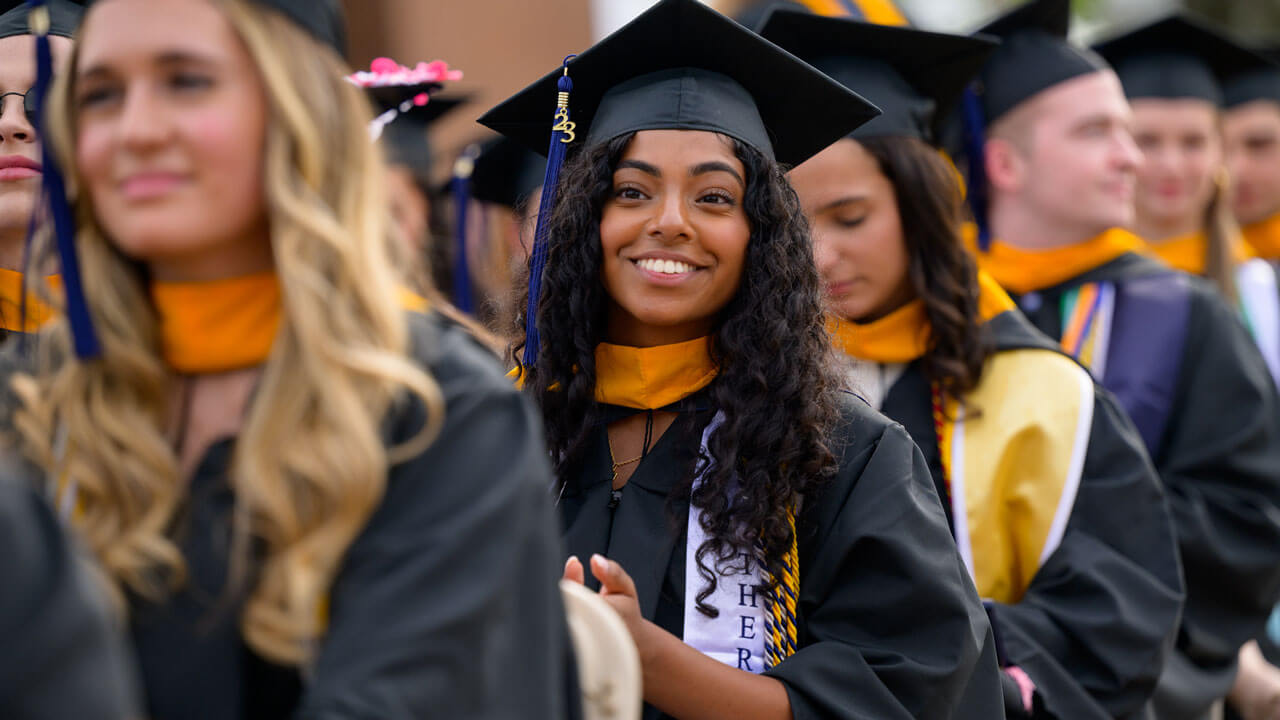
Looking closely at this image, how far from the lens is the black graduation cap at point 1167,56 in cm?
563

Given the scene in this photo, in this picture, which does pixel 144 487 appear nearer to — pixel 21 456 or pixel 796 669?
pixel 21 456

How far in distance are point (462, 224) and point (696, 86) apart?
2.89 meters

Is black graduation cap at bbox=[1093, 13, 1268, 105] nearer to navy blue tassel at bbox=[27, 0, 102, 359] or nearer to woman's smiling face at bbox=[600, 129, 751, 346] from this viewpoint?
woman's smiling face at bbox=[600, 129, 751, 346]

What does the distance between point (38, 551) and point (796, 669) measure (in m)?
1.45

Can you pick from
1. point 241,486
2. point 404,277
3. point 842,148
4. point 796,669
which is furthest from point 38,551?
point 842,148

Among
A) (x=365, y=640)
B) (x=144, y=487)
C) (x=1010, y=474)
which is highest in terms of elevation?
(x=144, y=487)

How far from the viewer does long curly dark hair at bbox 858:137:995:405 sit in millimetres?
3584

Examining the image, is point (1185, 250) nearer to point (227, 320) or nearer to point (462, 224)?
point (462, 224)

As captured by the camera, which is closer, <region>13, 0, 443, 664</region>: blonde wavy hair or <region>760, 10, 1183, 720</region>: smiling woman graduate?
<region>13, 0, 443, 664</region>: blonde wavy hair

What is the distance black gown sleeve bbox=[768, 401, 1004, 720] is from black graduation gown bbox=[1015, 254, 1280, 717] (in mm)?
1665

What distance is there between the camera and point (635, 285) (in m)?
2.78

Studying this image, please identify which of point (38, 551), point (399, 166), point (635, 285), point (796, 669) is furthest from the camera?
point (399, 166)

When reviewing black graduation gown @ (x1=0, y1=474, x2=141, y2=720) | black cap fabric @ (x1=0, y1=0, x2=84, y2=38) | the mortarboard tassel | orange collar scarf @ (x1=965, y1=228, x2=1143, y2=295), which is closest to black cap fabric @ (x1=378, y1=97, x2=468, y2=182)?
the mortarboard tassel

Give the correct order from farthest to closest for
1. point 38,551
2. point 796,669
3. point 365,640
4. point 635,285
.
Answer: point 635,285
point 796,669
point 365,640
point 38,551
